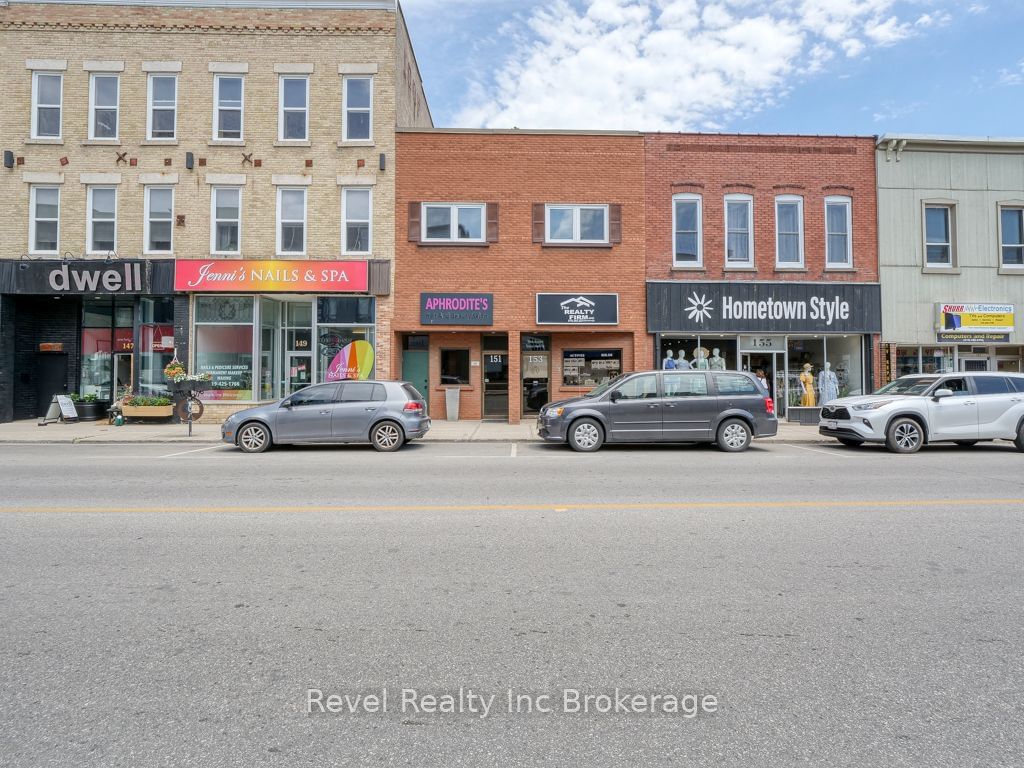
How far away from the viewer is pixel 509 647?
3250 mm

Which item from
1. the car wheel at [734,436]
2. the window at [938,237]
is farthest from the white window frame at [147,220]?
the window at [938,237]

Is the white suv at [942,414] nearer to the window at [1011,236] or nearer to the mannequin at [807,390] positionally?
the mannequin at [807,390]

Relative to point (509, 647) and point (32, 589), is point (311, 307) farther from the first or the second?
point (509, 647)

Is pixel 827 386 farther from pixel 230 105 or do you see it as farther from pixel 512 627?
pixel 230 105

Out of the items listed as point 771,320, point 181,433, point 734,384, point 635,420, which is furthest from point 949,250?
point 181,433

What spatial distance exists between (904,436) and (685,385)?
4.31 meters

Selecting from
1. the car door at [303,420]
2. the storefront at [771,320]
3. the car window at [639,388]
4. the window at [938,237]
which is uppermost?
the window at [938,237]

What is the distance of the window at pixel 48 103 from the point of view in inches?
720

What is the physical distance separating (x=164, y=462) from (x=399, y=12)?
52.2 ft

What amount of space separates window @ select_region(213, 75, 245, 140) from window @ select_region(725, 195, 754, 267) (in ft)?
50.6

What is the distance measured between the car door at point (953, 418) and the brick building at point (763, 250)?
6.60m

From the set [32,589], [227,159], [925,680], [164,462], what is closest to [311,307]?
[227,159]

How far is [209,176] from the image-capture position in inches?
718

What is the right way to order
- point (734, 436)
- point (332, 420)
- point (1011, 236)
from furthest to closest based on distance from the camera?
point (1011, 236) → point (332, 420) → point (734, 436)
